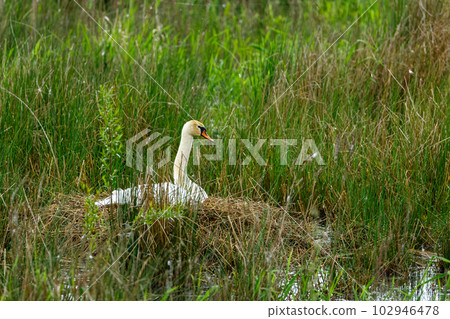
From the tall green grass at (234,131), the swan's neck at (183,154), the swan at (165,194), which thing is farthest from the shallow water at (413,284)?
the swan's neck at (183,154)

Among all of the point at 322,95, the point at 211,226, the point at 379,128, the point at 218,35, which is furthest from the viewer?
the point at 218,35

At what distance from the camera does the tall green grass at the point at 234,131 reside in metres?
3.70

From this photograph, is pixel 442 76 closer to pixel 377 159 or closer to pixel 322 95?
pixel 322 95

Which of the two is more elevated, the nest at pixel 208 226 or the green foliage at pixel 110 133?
the green foliage at pixel 110 133

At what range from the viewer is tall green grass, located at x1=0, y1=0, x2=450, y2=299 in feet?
12.1

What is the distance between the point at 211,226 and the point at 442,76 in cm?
296

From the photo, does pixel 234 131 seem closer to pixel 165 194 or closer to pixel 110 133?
pixel 165 194

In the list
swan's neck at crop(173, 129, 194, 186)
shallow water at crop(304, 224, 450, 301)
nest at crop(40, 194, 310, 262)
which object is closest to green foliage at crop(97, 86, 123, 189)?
nest at crop(40, 194, 310, 262)

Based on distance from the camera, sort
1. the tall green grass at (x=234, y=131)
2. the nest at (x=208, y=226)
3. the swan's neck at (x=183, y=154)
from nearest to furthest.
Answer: the tall green grass at (x=234, y=131), the nest at (x=208, y=226), the swan's neck at (x=183, y=154)

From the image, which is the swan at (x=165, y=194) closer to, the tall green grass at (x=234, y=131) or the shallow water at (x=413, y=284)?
the tall green grass at (x=234, y=131)

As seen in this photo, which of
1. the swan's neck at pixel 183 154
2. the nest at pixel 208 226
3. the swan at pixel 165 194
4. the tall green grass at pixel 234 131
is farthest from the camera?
the swan's neck at pixel 183 154

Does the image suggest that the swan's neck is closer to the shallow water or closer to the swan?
the swan

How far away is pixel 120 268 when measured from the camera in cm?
372
